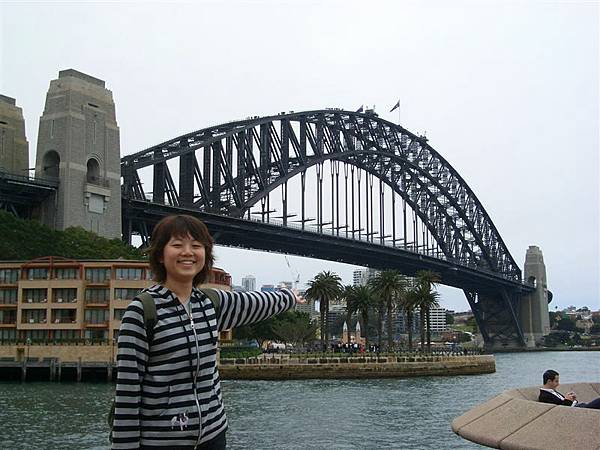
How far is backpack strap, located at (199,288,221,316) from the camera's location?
4.68 meters

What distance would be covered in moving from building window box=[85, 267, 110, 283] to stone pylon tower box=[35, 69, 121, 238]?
10279mm

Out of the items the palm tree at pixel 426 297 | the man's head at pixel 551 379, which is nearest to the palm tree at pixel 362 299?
the palm tree at pixel 426 297

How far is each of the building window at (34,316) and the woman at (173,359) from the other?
200 feet

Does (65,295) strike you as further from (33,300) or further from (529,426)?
(529,426)

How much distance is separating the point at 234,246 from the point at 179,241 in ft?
299

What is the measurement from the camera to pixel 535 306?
14988 cm

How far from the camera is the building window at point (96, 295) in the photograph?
62.2 meters

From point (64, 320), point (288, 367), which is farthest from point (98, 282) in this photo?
point (288, 367)

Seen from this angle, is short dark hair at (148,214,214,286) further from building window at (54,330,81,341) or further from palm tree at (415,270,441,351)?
palm tree at (415,270,441,351)

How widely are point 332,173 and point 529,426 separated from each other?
110743mm

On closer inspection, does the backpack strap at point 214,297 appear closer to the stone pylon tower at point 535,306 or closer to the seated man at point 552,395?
the seated man at point 552,395

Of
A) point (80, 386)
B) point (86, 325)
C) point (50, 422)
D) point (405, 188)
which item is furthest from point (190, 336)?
point (405, 188)

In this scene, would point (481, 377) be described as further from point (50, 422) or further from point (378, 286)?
point (50, 422)

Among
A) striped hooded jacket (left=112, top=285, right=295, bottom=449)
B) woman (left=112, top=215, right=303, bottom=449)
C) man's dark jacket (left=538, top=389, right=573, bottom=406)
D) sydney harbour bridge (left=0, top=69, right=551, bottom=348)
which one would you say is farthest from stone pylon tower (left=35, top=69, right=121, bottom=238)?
striped hooded jacket (left=112, top=285, right=295, bottom=449)
